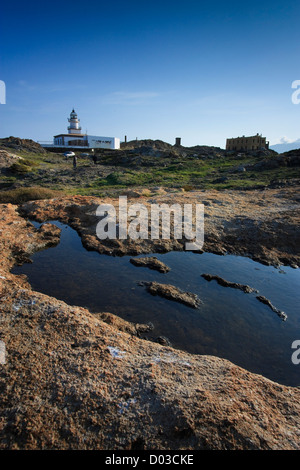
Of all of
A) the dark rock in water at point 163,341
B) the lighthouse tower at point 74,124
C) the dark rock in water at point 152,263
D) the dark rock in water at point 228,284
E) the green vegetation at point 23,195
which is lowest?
the dark rock in water at point 163,341

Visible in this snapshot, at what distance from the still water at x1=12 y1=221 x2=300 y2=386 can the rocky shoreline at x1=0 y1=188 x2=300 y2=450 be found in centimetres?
72

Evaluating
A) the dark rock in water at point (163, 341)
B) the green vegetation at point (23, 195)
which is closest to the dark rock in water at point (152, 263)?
the dark rock in water at point (163, 341)

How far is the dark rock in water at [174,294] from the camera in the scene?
7.62m

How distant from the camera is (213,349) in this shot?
5.99 meters

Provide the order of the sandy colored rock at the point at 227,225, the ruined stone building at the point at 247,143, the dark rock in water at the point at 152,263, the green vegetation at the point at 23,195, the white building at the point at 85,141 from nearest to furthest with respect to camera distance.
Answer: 1. the dark rock in water at the point at 152,263
2. the sandy colored rock at the point at 227,225
3. the green vegetation at the point at 23,195
4. the ruined stone building at the point at 247,143
5. the white building at the point at 85,141

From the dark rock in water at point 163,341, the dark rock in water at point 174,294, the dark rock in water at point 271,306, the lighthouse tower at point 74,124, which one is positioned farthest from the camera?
the lighthouse tower at point 74,124

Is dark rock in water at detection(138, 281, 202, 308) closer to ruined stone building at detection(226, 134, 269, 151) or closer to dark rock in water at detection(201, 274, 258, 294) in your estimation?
dark rock in water at detection(201, 274, 258, 294)

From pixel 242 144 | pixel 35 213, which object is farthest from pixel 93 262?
pixel 242 144

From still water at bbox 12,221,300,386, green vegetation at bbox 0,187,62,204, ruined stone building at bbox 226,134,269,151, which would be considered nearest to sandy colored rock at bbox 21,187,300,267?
still water at bbox 12,221,300,386

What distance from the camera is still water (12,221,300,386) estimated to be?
6.06 m

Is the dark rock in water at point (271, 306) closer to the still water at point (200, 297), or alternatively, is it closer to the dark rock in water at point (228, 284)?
the still water at point (200, 297)

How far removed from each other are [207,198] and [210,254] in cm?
673

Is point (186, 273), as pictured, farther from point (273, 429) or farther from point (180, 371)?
point (273, 429)

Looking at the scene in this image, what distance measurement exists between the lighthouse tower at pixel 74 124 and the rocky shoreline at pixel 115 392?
95.9 metres
